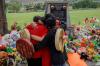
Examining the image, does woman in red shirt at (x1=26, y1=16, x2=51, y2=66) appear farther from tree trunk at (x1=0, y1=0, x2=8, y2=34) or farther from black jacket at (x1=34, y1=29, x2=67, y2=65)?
tree trunk at (x1=0, y1=0, x2=8, y2=34)

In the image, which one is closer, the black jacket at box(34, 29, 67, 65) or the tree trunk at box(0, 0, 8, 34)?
the black jacket at box(34, 29, 67, 65)

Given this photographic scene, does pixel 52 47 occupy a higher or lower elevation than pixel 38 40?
lower

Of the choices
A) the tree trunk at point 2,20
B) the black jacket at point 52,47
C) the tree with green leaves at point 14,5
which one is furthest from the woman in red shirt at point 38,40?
the tree with green leaves at point 14,5

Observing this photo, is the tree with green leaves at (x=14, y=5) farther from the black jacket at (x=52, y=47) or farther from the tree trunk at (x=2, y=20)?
the black jacket at (x=52, y=47)

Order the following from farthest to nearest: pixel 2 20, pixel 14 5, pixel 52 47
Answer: pixel 14 5, pixel 2 20, pixel 52 47

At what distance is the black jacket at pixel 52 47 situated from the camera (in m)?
6.73

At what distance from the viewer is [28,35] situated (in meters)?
6.85

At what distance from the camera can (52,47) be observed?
6809mm

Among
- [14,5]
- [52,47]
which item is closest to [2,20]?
[14,5]

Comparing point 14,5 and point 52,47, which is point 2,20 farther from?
point 52,47

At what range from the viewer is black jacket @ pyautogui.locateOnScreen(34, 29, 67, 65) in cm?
673

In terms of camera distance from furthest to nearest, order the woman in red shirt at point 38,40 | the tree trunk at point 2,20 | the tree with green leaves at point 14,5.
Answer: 1. the tree with green leaves at point 14,5
2. the tree trunk at point 2,20
3. the woman in red shirt at point 38,40

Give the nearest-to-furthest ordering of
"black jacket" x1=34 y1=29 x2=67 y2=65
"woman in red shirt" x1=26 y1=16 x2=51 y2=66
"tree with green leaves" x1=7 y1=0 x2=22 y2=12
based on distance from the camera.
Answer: "black jacket" x1=34 y1=29 x2=67 y2=65 < "woman in red shirt" x1=26 y1=16 x2=51 y2=66 < "tree with green leaves" x1=7 y1=0 x2=22 y2=12

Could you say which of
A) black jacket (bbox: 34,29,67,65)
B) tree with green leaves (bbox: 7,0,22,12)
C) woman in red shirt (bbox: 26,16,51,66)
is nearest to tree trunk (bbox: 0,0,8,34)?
tree with green leaves (bbox: 7,0,22,12)
